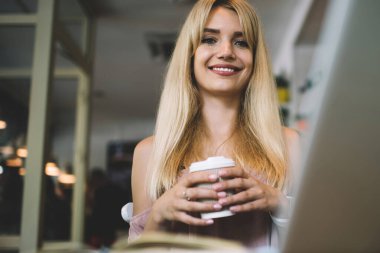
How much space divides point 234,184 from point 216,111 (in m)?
0.52

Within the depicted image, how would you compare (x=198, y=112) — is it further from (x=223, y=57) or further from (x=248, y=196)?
(x=248, y=196)

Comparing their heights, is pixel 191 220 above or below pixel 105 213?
above

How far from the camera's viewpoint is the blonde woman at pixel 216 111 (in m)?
1.15

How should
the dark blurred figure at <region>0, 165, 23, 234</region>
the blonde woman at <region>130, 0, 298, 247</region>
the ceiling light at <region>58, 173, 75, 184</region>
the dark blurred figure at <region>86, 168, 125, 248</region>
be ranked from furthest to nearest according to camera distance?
the dark blurred figure at <region>86, 168, 125, 248</region> → the ceiling light at <region>58, 173, 75, 184</region> → the dark blurred figure at <region>0, 165, 23, 234</region> → the blonde woman at <region>130, 0, 298, 247</region>

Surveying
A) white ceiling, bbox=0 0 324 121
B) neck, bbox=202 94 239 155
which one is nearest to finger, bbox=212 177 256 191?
neck, bbox=202 94 239 155

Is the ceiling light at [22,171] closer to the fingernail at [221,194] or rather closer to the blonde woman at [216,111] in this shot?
the blonde woman at [216,111]

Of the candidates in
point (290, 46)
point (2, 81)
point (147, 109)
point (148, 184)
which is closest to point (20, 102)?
point (2, 81)

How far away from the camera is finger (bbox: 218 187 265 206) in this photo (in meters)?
0.77

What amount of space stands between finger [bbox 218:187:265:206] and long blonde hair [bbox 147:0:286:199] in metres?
0.29

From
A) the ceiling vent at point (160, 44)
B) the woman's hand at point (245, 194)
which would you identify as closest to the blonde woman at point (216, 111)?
the woman's hand at point (245, 194)

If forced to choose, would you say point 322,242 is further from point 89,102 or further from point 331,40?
point 89,102

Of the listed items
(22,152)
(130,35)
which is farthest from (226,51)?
(130,35)

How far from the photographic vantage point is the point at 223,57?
3.88 ft

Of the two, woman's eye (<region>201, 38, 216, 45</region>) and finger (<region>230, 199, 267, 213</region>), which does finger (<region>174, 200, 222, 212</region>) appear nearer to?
finger (<region>230, 199, 267, 213</region>)
